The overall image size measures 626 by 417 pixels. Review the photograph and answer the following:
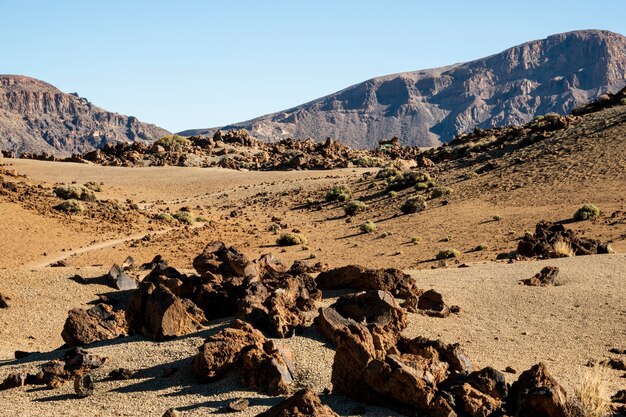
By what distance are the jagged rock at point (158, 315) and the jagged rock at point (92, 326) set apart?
100 cm

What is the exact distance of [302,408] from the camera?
859 cm

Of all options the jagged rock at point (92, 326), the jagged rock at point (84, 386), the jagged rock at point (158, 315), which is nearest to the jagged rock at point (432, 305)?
the jagged rock at point (158, 315)

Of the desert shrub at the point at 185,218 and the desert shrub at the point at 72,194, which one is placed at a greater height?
the desert shrub at the point at 72,194

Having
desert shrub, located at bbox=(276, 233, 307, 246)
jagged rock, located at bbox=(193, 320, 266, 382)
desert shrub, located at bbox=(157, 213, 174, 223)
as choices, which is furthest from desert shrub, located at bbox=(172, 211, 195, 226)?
jagged rock, located at bbox=(193, 320, 266, 382)

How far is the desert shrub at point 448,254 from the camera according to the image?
27.0 meters

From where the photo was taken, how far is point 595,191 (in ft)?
117

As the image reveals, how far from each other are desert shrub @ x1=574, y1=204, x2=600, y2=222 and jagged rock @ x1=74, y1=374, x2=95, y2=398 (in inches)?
988

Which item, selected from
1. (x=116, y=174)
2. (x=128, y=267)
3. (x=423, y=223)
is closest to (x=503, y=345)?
(x=128, y=267)

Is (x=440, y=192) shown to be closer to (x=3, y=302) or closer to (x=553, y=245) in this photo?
(x=553, y=245)

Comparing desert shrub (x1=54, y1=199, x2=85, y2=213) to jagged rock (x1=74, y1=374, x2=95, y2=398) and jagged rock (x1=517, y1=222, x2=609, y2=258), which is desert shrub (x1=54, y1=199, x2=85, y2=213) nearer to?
jagged rock (x1=517, y1=222, x2=609, y2=258)

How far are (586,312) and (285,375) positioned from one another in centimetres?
898

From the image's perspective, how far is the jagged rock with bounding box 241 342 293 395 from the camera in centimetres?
1093

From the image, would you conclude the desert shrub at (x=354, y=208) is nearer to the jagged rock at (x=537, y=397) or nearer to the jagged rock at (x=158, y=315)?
the jagged rock at (x=158, y=315)

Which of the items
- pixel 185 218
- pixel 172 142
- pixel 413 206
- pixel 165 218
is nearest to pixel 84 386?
pixel 165 218
